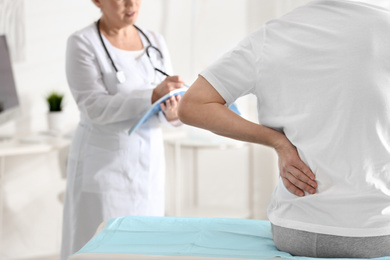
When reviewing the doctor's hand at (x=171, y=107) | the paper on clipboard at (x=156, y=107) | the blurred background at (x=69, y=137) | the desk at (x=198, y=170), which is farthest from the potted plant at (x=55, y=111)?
the doctor's hand at (x=171, y=107)

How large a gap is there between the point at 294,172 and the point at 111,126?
1.10 m

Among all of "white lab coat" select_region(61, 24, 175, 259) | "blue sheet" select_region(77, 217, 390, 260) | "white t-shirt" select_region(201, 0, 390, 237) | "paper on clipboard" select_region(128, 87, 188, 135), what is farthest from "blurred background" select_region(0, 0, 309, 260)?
"white t-shirt" select_region(201, 0, 390, 237)

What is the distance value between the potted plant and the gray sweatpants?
233 centimetres

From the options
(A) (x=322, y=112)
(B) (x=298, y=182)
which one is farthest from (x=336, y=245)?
(A) (x=322, y=112)

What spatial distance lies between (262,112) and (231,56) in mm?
146

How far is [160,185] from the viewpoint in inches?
91.9

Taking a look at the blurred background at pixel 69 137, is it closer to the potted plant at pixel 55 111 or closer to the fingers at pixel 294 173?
the potted plant at pixel 55 111

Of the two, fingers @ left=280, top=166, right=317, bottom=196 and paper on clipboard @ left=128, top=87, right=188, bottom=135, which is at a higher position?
fingers @ left=280, top=166, right=317, bottom=196

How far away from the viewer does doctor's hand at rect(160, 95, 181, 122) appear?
2.15 meters

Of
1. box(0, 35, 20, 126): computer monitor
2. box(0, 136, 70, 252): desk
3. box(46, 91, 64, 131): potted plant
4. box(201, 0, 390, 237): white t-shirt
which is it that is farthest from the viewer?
box(46, 91, 64, 131): potted plant

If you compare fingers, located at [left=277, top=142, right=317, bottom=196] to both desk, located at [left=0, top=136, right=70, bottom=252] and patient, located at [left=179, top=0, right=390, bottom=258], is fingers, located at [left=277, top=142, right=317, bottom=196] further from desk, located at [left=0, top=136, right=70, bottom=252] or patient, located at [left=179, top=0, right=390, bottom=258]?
desk, located at [left=0, top=136, right=70, bottom=252]

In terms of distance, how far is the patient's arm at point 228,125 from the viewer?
1.29m

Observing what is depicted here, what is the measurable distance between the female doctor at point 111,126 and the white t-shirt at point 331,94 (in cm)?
91

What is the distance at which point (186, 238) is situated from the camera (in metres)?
1.49
